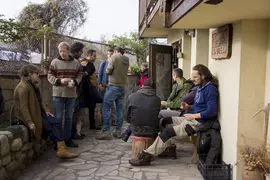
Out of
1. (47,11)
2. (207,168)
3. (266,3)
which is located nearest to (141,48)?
(47,11)

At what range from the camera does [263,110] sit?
11.9 feet

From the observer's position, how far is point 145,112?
482cm

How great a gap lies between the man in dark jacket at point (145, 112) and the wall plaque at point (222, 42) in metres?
1.07

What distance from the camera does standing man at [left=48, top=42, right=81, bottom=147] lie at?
17.1ft

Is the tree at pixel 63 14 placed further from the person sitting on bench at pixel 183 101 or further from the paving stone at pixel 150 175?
the paving stone at pixel 150 175

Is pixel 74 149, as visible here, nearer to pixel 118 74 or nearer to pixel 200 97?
pixel 118 74

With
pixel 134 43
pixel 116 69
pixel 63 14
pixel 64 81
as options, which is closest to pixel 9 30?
pixel 64 81

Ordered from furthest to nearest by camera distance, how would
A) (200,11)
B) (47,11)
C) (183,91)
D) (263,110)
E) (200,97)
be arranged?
(47,11), (183,91), (200,97), (263,110), (200,11)

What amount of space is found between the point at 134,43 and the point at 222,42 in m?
12.2

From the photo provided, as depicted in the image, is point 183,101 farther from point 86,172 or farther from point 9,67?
point 9,67

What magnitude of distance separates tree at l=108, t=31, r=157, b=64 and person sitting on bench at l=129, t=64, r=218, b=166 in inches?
421

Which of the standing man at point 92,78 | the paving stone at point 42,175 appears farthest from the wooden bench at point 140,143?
the standing man at point 92,78

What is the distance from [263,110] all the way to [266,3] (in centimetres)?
130

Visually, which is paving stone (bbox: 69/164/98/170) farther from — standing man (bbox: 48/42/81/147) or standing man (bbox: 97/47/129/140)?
standing man (bbox: 97/47/129/140)
